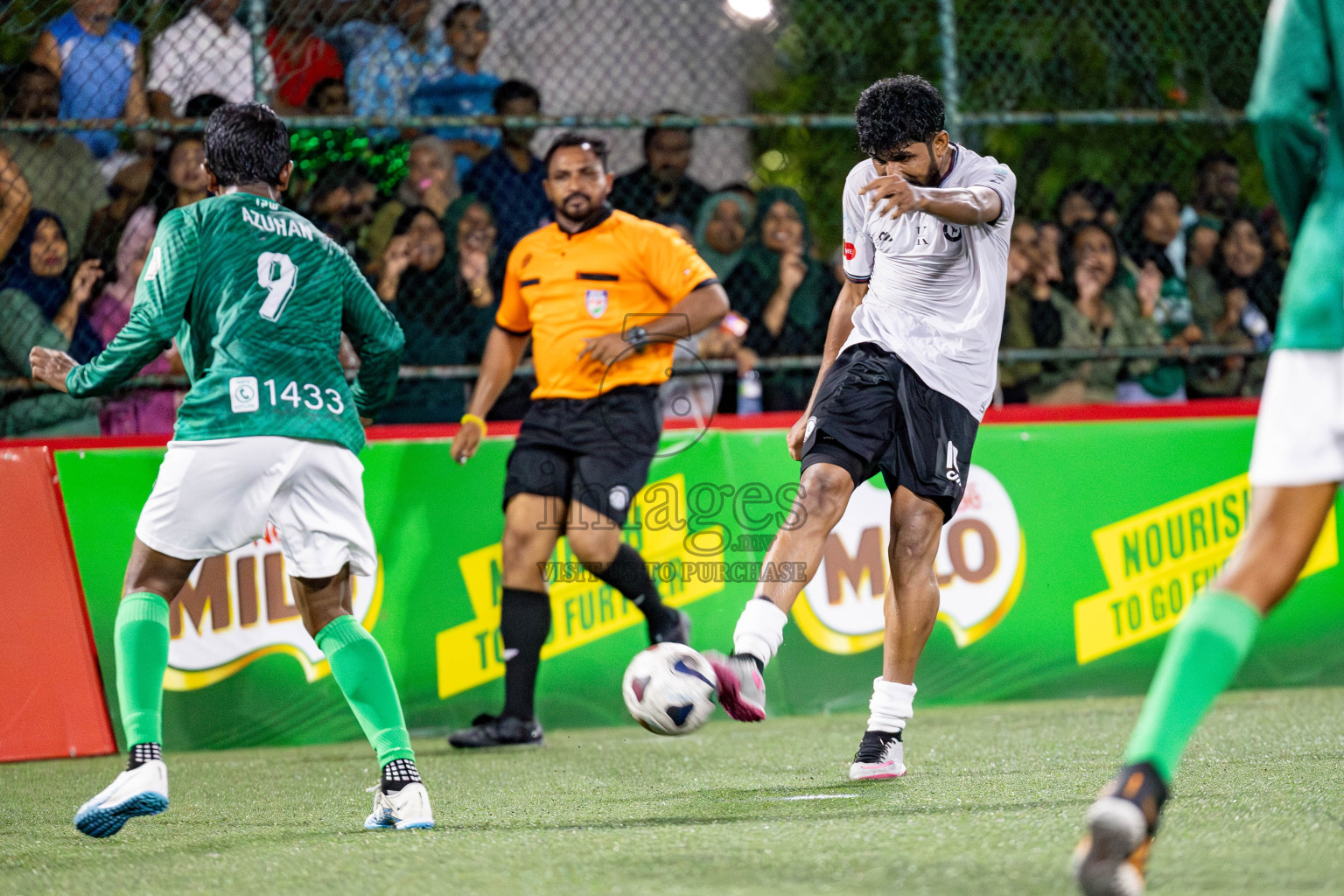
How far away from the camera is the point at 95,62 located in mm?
6719

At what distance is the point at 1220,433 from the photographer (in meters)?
6.95

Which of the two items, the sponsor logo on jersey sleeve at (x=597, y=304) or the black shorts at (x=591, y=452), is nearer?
the black shorts at (x=591, y=452)

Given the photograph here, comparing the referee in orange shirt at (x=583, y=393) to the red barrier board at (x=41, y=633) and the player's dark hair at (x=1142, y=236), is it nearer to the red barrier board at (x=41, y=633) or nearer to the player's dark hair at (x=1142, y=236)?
the red barrier board at (x=41, y=633)

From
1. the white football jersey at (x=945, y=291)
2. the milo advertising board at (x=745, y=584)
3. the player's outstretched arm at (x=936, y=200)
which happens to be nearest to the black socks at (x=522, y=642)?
the milo advertising board at (x=745, y=584)

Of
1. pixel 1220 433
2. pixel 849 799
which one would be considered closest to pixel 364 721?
pixel 849 799

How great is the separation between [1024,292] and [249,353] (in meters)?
4.76

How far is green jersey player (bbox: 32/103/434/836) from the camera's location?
387cm

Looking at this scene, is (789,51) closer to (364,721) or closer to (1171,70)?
(1171,70)

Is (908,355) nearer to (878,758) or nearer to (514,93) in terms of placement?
(878,758)

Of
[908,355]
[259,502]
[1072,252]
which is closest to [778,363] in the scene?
[1072,252]

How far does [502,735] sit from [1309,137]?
403 cm

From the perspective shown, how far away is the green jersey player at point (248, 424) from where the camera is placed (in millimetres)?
3869

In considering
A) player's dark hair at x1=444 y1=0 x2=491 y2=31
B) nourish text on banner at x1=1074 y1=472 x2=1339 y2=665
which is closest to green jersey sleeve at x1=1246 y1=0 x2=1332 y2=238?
nourish text on banner at x1=1074 y1=472 x2=1339 y2=665

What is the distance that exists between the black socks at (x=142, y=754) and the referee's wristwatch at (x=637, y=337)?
2826 millimetres
